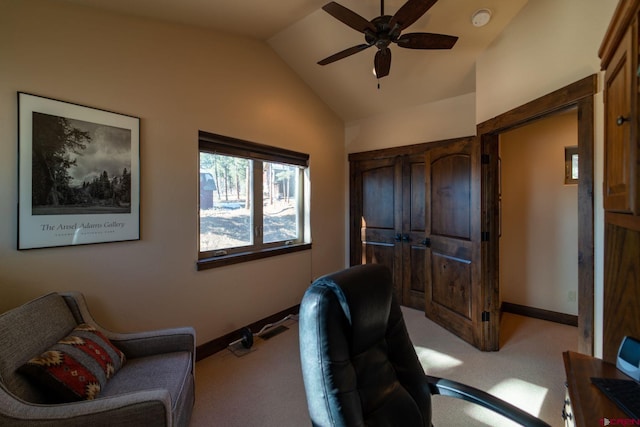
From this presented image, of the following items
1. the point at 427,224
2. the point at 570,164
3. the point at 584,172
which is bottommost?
the point at 427,224

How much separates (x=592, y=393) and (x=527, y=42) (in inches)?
93.7

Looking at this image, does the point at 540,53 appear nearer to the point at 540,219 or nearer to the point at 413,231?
the point at 540,219

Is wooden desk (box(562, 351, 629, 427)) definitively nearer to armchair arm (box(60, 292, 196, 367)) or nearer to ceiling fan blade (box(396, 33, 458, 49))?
armchair arm (box(60, 292, 196, 367))

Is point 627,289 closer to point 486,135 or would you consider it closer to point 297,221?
point 486,135

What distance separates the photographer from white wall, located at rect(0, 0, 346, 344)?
1616mm

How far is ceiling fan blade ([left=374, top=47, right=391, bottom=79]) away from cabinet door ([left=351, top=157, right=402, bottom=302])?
1746 millimetres

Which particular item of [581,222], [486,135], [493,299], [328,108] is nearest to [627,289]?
[581,222]

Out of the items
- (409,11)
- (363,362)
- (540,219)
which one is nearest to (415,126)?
(540,219)

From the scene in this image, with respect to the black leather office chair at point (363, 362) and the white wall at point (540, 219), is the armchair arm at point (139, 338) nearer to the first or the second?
the black leather office chair at point (363, 362)

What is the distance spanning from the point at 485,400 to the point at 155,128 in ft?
8.63

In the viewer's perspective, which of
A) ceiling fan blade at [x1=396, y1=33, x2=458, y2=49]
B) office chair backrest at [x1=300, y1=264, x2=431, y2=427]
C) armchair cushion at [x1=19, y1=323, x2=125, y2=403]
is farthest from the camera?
ceiling fan blade at [x1=396, y1=33, x2=458, y2=49]

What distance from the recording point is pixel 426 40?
6.71 feet

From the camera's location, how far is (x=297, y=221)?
372 centimetres

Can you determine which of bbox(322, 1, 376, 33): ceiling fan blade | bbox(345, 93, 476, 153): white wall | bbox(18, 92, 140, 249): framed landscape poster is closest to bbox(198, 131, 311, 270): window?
bbox(18, 92, 140, 249): framed landscape poster
